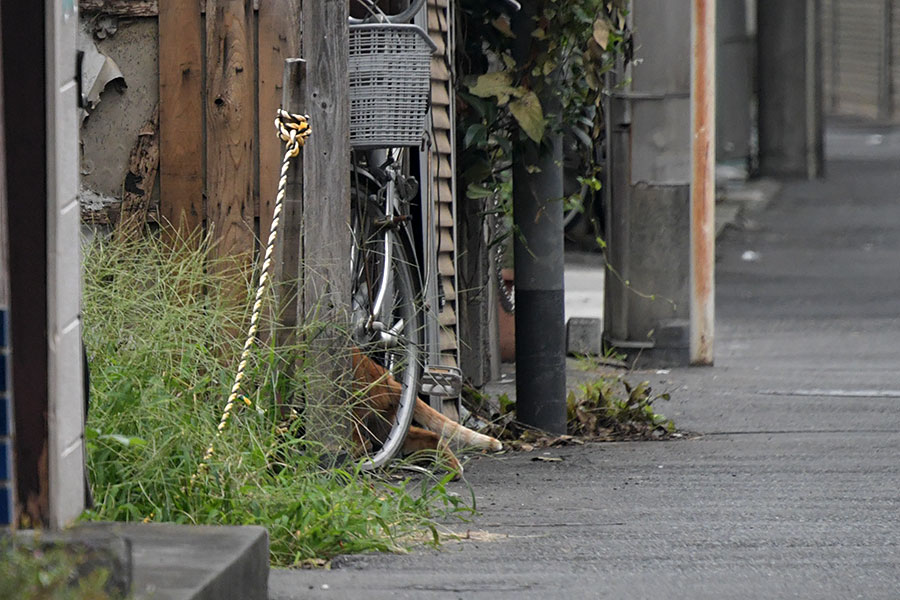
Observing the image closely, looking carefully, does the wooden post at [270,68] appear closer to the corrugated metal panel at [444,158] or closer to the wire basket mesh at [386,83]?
the wire basket mesh at [386,83]

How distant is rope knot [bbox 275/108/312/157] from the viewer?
496 centimetres

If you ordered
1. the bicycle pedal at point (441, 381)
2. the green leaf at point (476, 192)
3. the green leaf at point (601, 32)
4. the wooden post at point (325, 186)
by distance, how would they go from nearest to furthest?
the wooden post at point (325, 186), the bicycle pedal at point (441, 381), the green leaf at point (601, 32), the green leaf at point (476, 192)

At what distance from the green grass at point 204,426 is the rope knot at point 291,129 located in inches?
19.6

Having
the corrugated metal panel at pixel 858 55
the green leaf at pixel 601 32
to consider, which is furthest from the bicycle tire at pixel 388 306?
the corrugated metal panel at pixel 858 55

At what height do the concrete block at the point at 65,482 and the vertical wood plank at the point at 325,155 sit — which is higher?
the vertical wood plank at the point at 325,155

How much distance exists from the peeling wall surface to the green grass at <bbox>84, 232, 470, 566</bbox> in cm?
37

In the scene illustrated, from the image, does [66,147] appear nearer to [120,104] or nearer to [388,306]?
[120,104]

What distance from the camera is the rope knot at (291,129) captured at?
4957 millimetres

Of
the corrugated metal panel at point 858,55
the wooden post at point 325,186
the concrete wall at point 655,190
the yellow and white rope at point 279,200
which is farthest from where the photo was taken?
the corrugated metal panel at point 858,55

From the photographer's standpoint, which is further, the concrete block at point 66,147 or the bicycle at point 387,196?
the bicycle at point 387,196

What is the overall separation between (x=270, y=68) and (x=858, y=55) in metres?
32.3

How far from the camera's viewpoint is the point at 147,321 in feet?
15.9

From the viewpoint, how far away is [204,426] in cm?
452

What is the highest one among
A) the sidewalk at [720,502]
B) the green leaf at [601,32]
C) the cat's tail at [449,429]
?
the green leaf at [601,32]
